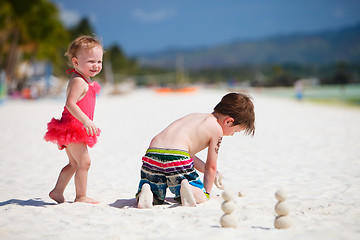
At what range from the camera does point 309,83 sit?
268ft

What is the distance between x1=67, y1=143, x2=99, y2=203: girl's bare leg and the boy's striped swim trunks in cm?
52

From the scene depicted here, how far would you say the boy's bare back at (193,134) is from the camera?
3201 millimetres

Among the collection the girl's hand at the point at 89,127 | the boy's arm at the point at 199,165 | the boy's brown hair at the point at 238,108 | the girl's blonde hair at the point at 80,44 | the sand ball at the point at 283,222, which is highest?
the girl's blonde hair at the point at 80,44

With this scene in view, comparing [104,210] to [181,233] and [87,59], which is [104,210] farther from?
[87,59]

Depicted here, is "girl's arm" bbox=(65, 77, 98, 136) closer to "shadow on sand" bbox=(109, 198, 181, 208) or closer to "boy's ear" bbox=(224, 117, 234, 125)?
"shadow on sand" bbox=(109, 198, 181, 208)

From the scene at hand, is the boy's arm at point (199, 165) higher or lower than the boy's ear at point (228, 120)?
lower

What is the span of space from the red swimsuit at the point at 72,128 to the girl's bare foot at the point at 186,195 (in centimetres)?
89

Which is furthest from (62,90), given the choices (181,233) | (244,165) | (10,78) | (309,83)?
(309,83)

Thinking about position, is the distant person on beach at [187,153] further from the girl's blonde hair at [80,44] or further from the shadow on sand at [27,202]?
the girl's blonde hair at [80,44]

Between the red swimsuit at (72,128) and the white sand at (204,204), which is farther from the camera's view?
the red swimsuit at (72,128)

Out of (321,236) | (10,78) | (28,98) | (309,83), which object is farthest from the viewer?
(309,83)

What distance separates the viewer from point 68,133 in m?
3.22

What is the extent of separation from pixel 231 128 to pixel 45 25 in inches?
1443

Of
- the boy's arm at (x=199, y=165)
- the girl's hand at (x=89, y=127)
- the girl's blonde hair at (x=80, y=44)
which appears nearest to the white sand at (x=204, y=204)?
the boy's arm at (x=199, y=165)
